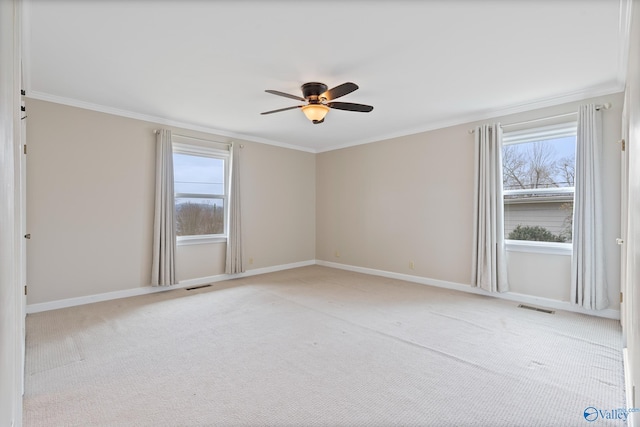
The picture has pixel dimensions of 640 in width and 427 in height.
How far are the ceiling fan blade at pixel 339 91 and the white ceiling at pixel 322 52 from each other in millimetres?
161

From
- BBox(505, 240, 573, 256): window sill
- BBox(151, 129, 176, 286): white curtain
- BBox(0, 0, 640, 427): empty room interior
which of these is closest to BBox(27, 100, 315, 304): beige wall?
BBox(0, 0, 640, 427): empty room interior

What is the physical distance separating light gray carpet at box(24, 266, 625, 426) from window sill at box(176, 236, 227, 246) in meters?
1.13

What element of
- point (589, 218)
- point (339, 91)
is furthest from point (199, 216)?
point (589, 218)

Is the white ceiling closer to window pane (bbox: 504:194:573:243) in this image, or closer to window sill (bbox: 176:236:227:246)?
window pane (bbox: 504:194:573:243)

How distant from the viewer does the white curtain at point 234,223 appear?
17.1 ft

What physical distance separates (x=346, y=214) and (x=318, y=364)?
3.94m

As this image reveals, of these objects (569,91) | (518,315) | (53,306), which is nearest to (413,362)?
(518,315)

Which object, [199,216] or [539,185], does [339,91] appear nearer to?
[539,185]

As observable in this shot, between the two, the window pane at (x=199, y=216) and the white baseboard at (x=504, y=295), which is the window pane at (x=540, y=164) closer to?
the white baseboard at (x=504, y=295)

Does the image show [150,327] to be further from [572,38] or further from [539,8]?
[572,38]

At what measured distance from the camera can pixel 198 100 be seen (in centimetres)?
371

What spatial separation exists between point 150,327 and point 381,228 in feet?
12.5

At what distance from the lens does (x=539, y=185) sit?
3.98 m

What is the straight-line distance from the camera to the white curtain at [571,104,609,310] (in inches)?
131
